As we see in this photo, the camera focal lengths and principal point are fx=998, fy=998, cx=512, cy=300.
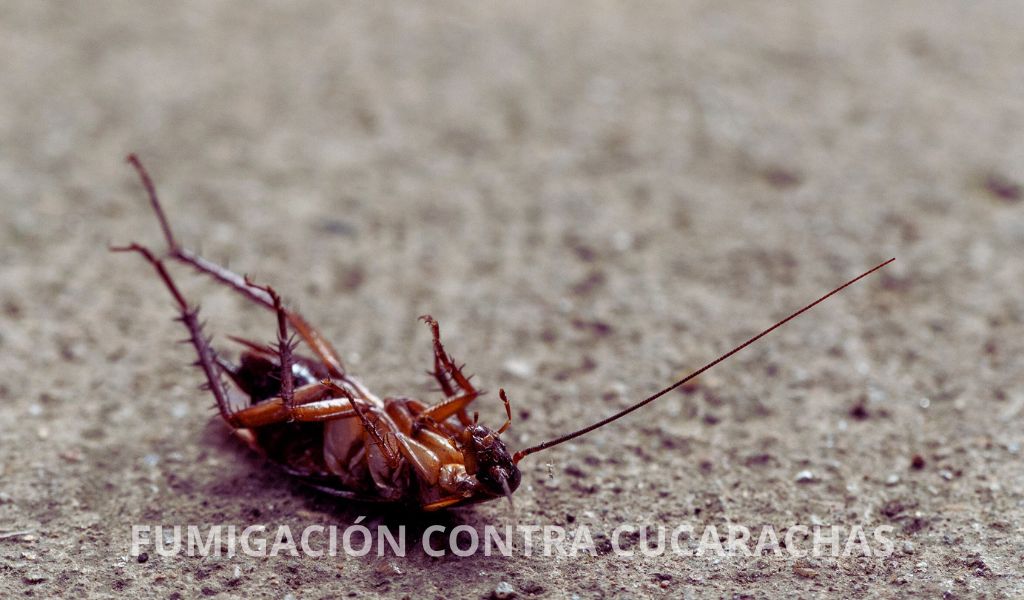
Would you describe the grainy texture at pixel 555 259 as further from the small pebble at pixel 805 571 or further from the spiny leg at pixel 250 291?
the spiny leg at pixel 250 291

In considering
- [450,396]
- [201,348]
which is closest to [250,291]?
[201,348]

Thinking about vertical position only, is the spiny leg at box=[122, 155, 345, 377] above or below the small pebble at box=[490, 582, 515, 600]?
above

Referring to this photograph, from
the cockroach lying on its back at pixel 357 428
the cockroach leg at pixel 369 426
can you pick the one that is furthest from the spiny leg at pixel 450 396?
the cockroach leg at pixel 369 426

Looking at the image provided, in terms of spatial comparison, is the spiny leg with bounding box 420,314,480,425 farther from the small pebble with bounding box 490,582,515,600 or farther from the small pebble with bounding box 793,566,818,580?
the small pebble with bounding box 793,566,818,580

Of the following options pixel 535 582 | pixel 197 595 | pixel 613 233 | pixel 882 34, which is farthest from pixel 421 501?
pixel 882 34

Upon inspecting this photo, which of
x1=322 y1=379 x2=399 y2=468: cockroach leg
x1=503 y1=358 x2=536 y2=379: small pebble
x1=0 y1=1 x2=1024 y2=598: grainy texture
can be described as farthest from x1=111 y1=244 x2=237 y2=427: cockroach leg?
x1=503 y1=358 x2=536 y2=379: small pebble

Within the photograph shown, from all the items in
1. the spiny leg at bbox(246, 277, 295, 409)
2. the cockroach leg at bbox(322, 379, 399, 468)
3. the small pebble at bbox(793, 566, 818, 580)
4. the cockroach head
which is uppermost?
the spiny leg at bbox(246, 277, 295, 409)
